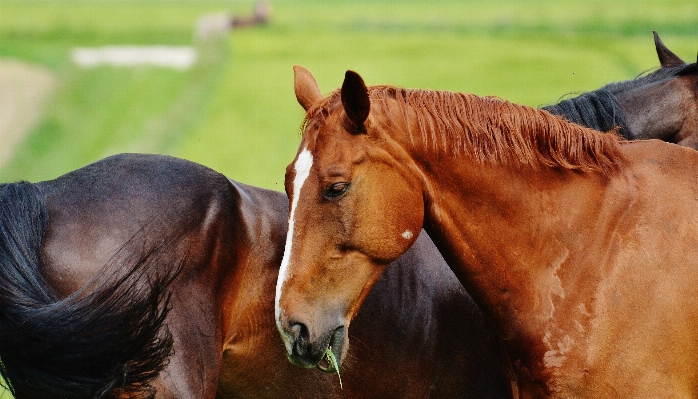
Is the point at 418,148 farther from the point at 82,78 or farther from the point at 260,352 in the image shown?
the point at 82,78

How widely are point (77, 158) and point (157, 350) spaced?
16693mm

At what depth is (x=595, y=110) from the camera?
4.66 meters

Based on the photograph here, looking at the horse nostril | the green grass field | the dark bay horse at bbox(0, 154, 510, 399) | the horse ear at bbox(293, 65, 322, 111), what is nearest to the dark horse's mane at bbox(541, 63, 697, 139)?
the dark bay horse at bbox(0, 154, 510, 399)

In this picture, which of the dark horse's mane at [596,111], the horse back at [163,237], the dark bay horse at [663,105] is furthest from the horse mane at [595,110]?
the horse back at [163,237]

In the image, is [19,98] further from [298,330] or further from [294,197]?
[298,330]

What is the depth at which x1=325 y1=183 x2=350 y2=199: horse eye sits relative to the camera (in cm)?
330

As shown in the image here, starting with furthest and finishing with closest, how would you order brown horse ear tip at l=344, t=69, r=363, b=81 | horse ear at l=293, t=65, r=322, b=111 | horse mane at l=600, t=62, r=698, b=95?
horse mane at l=600, t=62, r=698, b=95
horse ear at l=293, t=65, r=322, b=111
brown horse ear tip at l=344, t=69, r=363, b=81

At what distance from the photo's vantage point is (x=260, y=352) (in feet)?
12.7

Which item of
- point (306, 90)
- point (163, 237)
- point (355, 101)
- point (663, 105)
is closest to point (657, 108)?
point (663, 105)

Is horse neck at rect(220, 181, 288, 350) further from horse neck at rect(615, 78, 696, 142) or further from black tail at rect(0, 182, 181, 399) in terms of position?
horse neck at rect(615, 78, 696, 142)

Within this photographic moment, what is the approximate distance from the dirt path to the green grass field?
30cm

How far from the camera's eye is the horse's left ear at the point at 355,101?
3258 mm

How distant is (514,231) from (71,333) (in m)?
1.72

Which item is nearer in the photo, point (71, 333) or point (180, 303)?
point (71, 333)
